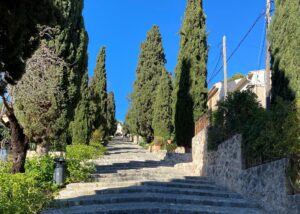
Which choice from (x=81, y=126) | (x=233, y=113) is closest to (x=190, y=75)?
(x=81, y=126)

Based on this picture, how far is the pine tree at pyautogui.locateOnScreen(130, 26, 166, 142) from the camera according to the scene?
38.4 m

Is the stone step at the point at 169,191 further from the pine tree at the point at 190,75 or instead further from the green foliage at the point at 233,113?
the pine tree at the point at 190,75

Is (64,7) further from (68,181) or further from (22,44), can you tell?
(22,44)

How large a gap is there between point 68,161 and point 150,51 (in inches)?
1024

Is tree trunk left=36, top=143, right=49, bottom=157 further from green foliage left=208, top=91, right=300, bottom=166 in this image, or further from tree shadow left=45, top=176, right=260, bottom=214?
green foliage left=208, top=91, right=300, bottom=166

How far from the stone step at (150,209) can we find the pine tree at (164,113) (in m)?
21.5

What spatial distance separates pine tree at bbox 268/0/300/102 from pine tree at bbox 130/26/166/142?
82.6 ft

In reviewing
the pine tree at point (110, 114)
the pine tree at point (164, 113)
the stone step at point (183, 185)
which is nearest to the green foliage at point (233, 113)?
the stone step at point (183, 185)

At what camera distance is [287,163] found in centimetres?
828

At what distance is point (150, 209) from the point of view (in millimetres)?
9555

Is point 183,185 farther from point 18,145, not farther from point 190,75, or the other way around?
point 190,75

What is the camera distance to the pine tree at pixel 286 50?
11977mm

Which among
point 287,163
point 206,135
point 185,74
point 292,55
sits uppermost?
point 185,74

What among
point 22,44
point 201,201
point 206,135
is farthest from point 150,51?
point 22,44
